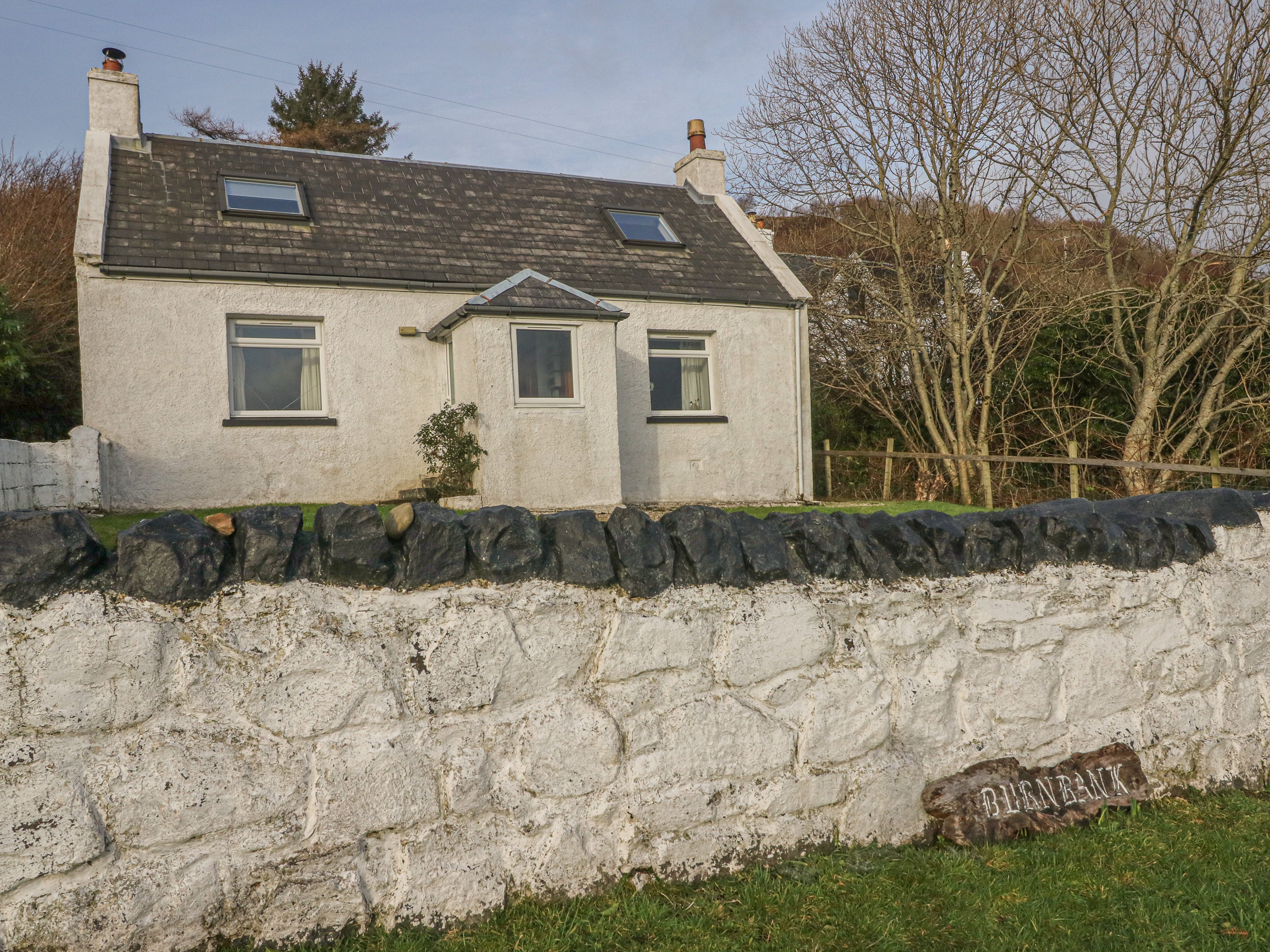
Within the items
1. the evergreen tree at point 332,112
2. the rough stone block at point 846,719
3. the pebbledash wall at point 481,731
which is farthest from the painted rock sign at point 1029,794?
the evergreen tree at point 332,112

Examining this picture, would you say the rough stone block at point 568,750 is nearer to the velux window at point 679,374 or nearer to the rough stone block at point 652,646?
the rough stone block at point 652,646

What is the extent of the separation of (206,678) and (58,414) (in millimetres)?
16671

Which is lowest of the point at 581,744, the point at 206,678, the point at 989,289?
the point at 581,744

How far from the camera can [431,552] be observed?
8.25 ft

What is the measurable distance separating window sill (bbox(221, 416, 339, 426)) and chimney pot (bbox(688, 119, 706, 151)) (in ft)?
29.2

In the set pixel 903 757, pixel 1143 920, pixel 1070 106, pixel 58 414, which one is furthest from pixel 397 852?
pixel 58 414

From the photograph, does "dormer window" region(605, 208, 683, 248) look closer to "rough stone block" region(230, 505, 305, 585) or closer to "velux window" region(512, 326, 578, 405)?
"velux window" region(512, 326, 578, 405)

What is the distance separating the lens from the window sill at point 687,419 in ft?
46.8

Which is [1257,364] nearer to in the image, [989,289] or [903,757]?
[989,289]

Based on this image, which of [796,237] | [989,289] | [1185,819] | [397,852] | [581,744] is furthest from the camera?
[796,237]

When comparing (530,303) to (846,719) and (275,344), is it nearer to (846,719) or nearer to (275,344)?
(275,344)

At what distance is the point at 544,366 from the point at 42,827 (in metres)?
10.7

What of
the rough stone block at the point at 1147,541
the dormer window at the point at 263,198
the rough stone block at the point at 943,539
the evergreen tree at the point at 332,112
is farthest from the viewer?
the evergreen tree at the point at 332,112

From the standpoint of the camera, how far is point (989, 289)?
1557 cm
